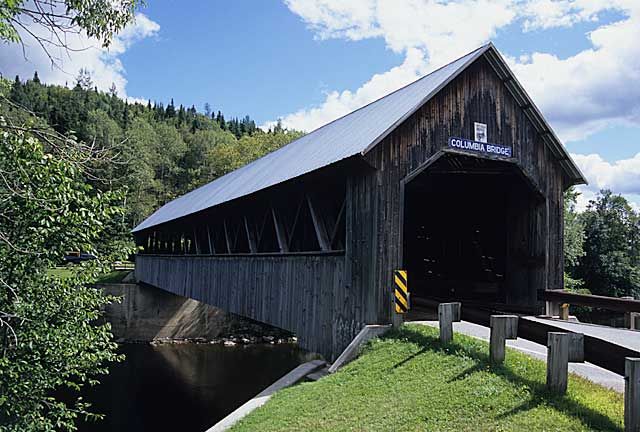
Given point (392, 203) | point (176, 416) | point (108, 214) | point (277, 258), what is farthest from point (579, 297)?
point (176, 416)

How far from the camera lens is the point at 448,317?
6.99m

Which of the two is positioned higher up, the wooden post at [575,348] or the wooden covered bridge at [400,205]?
the wooden covered bridge at [400,205]

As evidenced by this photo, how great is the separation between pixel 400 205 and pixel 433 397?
11.7 ft

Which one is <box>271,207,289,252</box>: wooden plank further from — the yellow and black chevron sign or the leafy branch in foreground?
the leafy branch in foreground

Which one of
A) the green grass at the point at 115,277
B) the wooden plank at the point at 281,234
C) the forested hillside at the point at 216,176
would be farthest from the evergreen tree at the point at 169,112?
the wooden plank at the point at 281,234

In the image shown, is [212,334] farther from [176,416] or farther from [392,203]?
[392,203]

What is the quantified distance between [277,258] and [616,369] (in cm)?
719

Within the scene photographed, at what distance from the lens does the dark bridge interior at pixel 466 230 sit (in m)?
11.1

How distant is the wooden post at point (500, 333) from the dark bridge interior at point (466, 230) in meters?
4.97

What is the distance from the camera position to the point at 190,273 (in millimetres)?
17828

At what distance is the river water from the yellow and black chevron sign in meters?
6.16

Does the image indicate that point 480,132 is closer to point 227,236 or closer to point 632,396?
point 632,396

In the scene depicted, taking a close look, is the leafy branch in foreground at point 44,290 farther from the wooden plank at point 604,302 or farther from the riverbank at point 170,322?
the riverbank at point 170,322

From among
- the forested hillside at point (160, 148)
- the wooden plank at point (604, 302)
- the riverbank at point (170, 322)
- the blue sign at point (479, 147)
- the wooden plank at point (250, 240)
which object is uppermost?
the forested hillside at point (160, 148)
